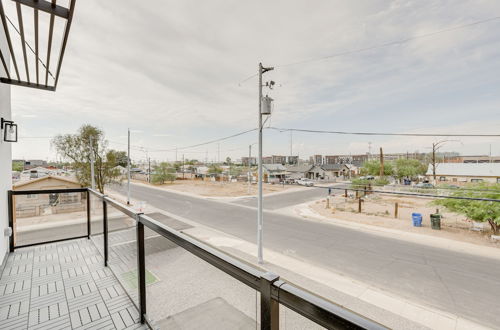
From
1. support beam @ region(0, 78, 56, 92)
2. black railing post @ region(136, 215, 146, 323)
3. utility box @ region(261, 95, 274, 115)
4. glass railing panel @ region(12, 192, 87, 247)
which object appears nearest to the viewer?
black railing post @ region(136, 215, 146, 323)

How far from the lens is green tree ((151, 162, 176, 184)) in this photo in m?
39.1

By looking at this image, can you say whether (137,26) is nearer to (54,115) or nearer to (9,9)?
(9,9)

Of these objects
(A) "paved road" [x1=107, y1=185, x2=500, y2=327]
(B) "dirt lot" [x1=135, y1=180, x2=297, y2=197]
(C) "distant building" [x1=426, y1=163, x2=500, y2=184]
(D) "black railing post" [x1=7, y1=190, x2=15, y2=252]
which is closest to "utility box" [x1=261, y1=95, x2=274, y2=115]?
(A) "paved road" [x1=107, y1=185, x2=500, y2=327]

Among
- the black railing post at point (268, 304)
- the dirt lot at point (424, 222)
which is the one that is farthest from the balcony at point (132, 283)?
the dirt lot at point (424, 222)

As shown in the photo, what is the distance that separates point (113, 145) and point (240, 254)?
1799cm

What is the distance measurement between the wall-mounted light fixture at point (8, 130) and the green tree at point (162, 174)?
37.2 m

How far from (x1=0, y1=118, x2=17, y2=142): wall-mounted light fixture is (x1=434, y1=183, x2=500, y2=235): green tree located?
1750cm

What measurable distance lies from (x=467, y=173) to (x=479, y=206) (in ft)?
97.5

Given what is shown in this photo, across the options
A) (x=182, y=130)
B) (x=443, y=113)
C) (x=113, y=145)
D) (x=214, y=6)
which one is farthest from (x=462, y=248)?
(x=182, y=130)

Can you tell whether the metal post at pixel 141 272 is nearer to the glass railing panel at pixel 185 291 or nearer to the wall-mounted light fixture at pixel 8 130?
the glass railing panel at pixel 185 291

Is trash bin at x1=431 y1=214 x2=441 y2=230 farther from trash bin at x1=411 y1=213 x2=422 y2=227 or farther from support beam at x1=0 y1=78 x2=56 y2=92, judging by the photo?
support beam at x1=0 y1=78 x2=56 y2=92

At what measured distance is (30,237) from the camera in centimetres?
442

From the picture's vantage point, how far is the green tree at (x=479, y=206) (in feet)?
34.9

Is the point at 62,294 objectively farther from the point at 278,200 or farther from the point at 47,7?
the point at 278,200
